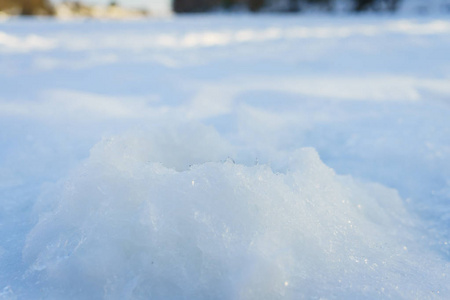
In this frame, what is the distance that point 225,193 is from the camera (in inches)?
35.0

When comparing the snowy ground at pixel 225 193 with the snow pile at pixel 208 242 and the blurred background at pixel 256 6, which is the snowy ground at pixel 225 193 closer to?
the snow pile at pixel 208 242

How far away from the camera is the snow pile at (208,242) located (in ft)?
2.63

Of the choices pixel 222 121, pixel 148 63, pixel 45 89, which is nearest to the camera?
pixel 222 121

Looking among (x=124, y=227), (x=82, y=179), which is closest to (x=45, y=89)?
(x=82, y=179)

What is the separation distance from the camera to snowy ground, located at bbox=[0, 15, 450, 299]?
2.70ft

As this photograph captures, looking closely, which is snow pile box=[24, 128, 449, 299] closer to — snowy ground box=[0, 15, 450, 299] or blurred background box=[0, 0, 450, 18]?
snowy ground box=[0, 15, 450, 299]

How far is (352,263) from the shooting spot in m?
0.88

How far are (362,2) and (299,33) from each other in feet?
28.7

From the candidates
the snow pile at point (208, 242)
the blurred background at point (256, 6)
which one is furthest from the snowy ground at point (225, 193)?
the blurred background at point (256, 6)

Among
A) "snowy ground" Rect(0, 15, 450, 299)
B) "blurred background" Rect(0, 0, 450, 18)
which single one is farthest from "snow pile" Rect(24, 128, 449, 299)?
"blurred background" Rect(0, 0, 450, 18)

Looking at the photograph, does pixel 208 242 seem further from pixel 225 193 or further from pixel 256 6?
pixel 256 6

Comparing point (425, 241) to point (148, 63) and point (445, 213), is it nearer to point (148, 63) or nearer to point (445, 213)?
point (445, 213)

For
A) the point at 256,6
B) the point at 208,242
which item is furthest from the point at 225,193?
the point at 256,6

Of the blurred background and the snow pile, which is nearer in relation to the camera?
the snow pile
